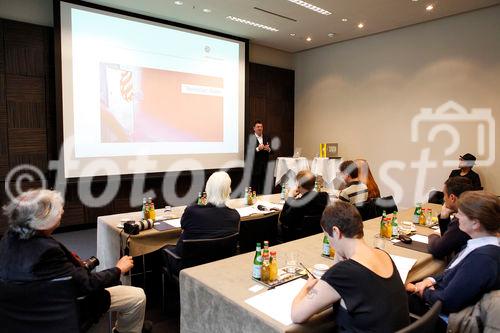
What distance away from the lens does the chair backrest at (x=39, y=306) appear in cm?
152

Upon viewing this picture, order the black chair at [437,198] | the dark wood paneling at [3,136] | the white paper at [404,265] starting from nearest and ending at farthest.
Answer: the white paper at [404,265]
the black chair at [437,198]
the dark wood paneling at [3,136]

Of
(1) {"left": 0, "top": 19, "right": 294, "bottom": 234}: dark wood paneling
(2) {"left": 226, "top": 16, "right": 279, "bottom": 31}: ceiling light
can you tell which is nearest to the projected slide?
(1) {"left": 0, "top": 19, "right": 294, "bottom": 234}: dark wood paneling

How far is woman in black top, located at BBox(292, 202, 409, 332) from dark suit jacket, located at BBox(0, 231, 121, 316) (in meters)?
0.98

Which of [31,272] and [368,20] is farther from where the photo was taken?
[368,20]

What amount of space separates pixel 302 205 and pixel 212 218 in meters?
1.12

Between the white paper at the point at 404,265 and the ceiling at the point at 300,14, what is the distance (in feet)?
13.8

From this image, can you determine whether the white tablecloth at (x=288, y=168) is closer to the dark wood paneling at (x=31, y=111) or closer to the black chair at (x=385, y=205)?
the dark wood paneling at (x=31, y=111)

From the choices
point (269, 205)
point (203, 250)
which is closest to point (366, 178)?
point (269, 205)

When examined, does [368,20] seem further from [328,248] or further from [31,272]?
[31,272]

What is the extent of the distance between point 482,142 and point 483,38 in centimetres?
160

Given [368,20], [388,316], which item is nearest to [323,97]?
[368,20]

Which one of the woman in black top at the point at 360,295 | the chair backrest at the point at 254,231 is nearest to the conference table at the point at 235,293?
the woman in black top at the point at 360,295

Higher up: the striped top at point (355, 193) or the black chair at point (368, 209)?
the striped top at point (355, 193)

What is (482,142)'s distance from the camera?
18.4 feet
